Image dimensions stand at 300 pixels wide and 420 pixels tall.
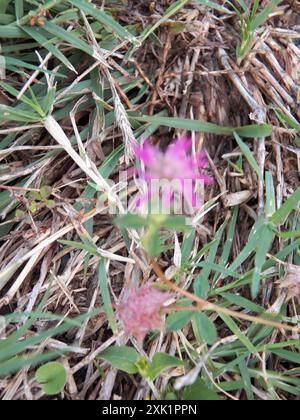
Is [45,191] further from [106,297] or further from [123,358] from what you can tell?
[123,358]

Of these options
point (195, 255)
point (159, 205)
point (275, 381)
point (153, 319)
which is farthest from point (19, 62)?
point (275, 381)

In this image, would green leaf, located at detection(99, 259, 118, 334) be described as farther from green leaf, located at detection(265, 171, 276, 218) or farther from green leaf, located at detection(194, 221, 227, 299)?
green leaf, located at detection(265, 171, 276, 218)

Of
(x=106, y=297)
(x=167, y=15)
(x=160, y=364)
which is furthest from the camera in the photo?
(x=167, y=15)

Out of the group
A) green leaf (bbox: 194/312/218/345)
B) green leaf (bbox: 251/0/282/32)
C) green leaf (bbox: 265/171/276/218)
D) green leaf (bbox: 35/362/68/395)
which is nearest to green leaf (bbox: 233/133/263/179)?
green leaf (bbox: 265/171/276/218)

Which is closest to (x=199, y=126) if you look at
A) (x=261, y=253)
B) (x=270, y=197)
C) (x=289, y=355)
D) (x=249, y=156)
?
(x=249, y=156)

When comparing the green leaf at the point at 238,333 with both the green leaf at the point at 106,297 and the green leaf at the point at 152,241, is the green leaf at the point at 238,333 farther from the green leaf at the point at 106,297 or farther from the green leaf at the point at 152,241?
the green leaf at the point at 152,241

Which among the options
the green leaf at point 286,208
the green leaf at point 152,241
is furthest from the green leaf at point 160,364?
the green leaf at point 286,208

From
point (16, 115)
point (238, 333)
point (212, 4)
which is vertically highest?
A: point (212, 4)
